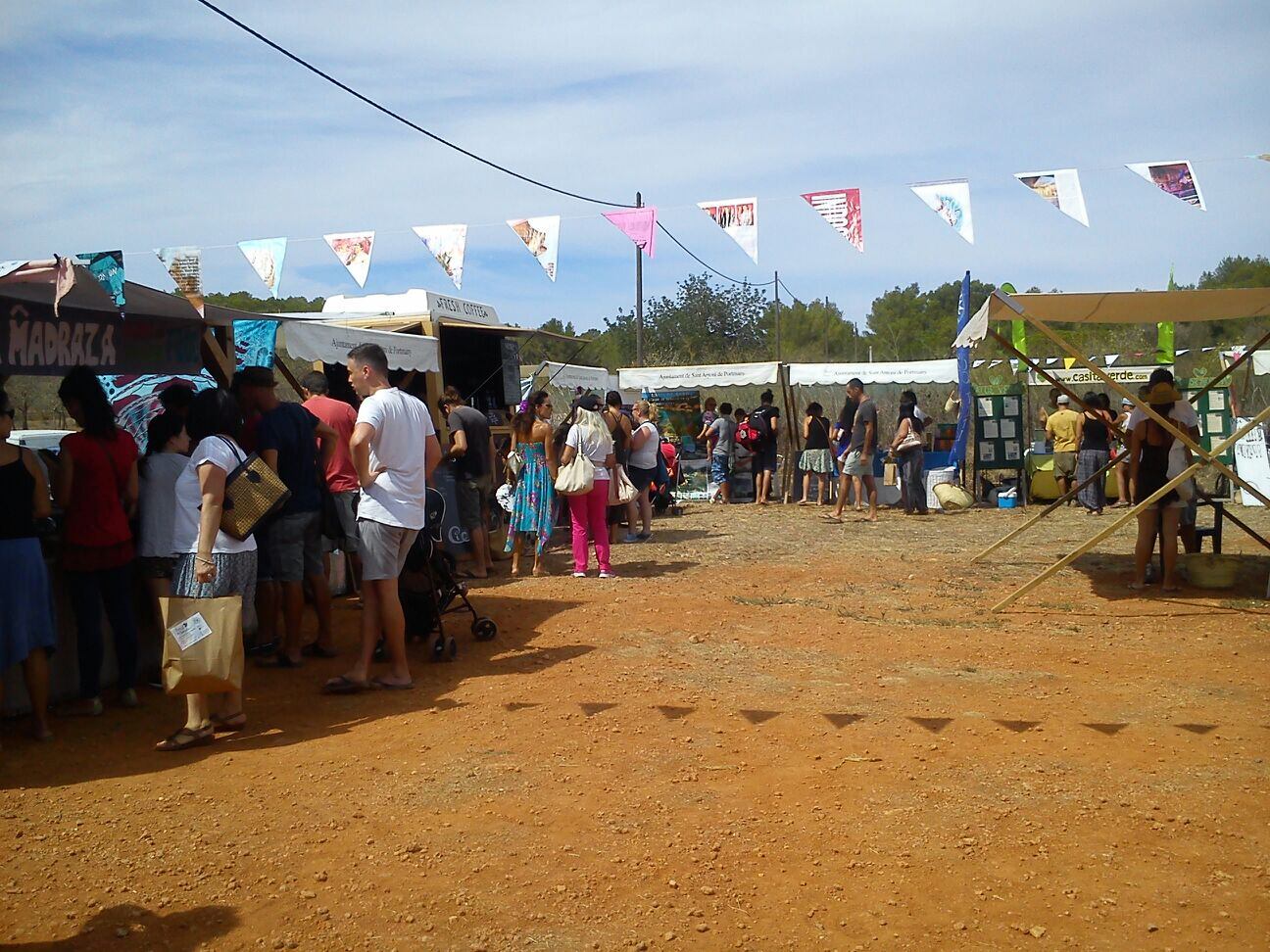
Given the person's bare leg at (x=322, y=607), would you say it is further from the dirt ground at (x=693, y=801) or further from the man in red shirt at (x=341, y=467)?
the man in red shirt at (x=341, y=467)

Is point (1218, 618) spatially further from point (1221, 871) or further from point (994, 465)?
point (994, 465)

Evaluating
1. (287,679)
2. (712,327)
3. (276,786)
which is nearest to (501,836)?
(276,786)

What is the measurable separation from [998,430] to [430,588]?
1284 centimetres

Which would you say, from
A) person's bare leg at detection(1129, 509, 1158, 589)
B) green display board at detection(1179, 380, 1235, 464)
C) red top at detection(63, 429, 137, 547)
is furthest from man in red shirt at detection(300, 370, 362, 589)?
green display board at detection(1179, 380, 1235, 464)

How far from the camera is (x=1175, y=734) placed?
500 centimetres

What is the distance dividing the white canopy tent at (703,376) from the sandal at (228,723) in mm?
14217

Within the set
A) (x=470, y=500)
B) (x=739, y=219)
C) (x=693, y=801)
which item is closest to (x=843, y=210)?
(x=739, y=219)

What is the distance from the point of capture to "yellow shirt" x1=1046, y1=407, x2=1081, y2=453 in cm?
1611

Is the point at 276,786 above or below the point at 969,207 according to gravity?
below

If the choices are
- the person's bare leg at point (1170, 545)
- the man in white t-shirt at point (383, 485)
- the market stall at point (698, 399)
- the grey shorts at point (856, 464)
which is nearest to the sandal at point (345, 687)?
the man in white t-shirt at point (383, 485)

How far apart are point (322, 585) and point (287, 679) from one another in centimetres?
67

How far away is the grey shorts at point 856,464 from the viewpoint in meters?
15.2

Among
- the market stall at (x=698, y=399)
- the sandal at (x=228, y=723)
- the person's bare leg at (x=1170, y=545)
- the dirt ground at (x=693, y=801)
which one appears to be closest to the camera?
the dirt ground at (x=693, y=801)

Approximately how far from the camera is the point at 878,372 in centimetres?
1870
